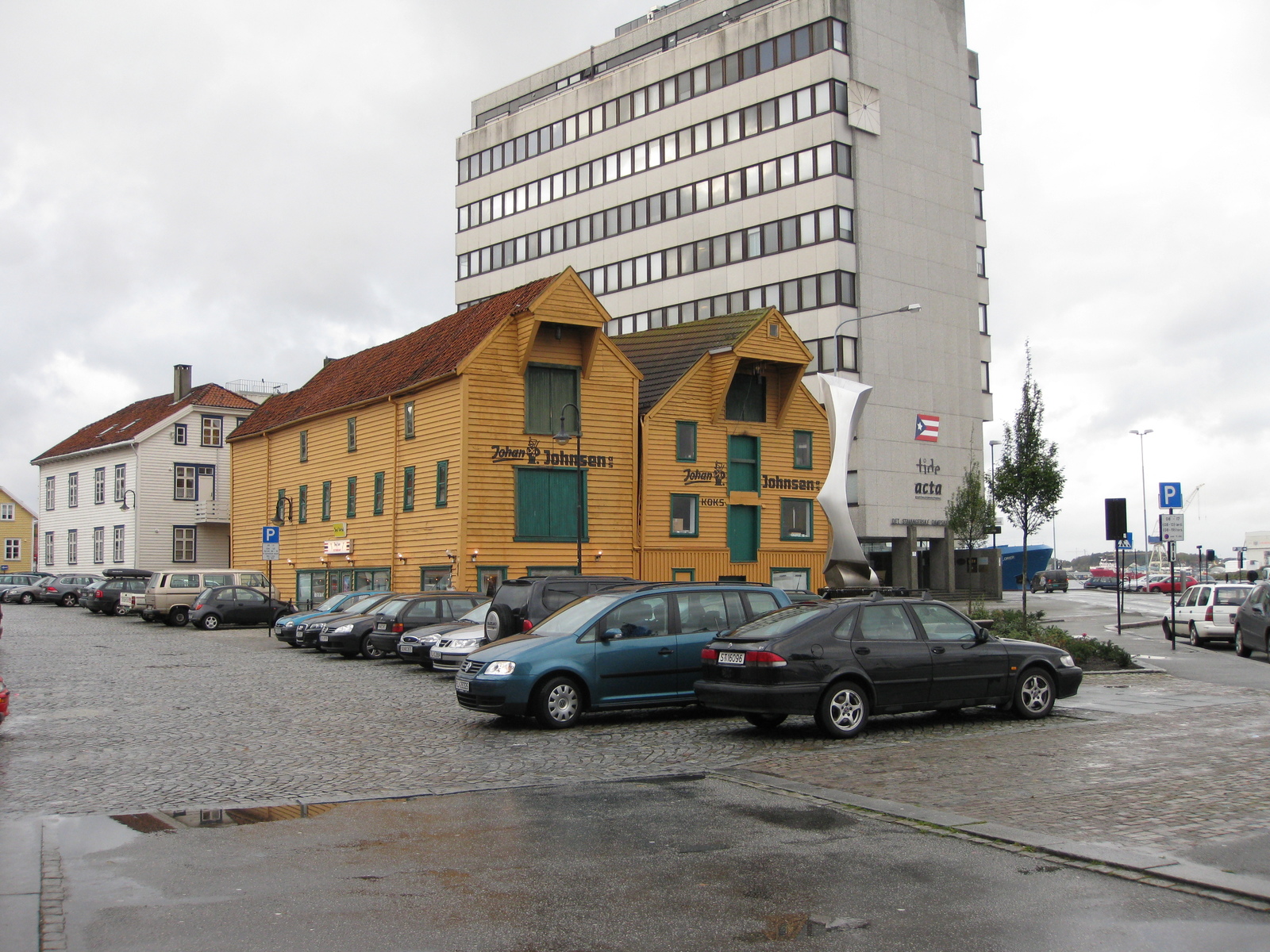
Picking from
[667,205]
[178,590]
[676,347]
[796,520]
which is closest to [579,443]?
[676,347]

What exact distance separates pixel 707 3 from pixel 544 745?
58645mm

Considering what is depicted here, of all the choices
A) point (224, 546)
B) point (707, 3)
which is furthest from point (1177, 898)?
point (707, 3)

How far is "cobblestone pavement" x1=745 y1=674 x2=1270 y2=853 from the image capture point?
869 cm

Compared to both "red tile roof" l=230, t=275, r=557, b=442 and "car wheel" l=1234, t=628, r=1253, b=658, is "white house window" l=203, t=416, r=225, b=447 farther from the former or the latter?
"car wheel" l=1234, t=628, r=1253, b=658

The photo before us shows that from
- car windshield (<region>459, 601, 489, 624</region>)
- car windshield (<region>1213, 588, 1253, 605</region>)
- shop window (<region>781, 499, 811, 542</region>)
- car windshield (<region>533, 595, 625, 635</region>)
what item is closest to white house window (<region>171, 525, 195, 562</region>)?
shop window (<region>781, 499, 811, 542</region>)

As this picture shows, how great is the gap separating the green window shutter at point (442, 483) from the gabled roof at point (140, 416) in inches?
1098

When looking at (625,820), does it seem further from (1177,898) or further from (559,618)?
(559,618)

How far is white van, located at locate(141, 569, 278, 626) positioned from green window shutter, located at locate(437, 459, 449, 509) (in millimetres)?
7155

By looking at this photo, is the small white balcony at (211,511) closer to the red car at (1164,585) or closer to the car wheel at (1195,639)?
the car wheel at (1195,639)

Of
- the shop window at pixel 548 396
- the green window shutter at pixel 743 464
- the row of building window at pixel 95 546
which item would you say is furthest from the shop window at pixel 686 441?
the row of building window at pixel 95 546

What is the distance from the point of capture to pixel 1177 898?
22.0 feet

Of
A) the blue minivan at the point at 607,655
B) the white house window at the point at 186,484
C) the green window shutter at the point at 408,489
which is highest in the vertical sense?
the white house window at the point at 186,484

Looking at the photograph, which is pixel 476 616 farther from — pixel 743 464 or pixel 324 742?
pixel 743 464

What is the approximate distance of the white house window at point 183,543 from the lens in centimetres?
5838
